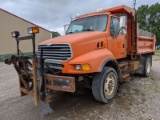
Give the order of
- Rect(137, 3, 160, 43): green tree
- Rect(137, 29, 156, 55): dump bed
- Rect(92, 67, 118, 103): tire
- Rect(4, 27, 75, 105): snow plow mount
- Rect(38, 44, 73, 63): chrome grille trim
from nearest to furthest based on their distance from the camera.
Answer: Rect(4, 27, 75, 105): snow plow mount, Rect(38, 44, 73, 63): chrome grille trim, Rect(92, 67, 118, 103): tire, Rect(137, 29, 156, 55): dump bed, Rect(137, 3, 160, 43): green tree

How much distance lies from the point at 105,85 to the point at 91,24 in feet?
6.63

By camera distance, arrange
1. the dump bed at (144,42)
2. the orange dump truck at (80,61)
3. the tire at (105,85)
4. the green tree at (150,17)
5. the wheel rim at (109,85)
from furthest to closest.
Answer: the green tree at (150,17) → the dump bed at (144,42) → the wheel rim at (109,85) → the tire at (105,85) → the orange dump truck at (80,61)

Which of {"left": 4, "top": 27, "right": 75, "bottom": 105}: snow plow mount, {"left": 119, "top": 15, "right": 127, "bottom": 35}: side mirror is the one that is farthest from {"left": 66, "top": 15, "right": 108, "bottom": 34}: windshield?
{"left": 4, "top": 27, "right": 75, "bottom": 105}: snow plow mount

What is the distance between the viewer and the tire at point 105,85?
4531 mm

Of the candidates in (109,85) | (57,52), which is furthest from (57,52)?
(109,85)

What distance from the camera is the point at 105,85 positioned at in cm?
473

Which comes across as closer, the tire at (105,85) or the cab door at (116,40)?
the tire at (105,85)

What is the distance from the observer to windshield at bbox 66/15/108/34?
5391 millimetres

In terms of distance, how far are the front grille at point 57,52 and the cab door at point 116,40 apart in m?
1.55

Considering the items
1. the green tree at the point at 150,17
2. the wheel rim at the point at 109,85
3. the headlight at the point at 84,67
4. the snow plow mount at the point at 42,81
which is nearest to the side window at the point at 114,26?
the wheel rim at the point at 109,85

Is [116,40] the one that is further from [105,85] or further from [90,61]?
[90,61]

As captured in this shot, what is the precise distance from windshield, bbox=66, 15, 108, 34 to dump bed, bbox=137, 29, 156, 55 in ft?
7.38

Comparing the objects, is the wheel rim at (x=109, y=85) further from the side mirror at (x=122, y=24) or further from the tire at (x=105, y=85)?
the side mirror at (x=122, y=24)

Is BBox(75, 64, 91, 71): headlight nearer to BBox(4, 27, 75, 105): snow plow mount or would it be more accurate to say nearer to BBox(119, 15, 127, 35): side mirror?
BBox(4, 27, 75, 105): snow plow mount
